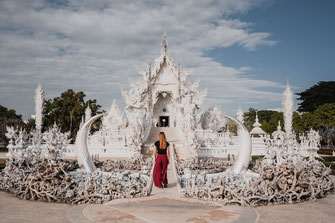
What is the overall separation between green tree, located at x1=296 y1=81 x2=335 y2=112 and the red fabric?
41795 mm

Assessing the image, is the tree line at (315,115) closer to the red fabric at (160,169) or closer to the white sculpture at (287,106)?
the white sculpture at (287,106)

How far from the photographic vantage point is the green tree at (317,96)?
41500mm

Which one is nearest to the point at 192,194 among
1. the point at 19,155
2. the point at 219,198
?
the point at 219,198

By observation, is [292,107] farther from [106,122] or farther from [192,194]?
[192,194]

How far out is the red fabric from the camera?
7.48m

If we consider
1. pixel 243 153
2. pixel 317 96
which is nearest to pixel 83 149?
pixel 243 153

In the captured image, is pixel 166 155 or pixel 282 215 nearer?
pixel 282 215

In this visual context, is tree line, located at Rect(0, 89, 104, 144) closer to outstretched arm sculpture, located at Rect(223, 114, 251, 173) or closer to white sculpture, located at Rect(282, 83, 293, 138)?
white sculpture, located at Rect(282, 83, 293, 138)

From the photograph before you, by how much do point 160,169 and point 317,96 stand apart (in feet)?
139

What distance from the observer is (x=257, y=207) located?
584 cm

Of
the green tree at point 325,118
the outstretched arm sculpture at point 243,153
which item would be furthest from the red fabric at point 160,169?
the green tree at point 325,118

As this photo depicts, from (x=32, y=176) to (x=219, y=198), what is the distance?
4.54 meters

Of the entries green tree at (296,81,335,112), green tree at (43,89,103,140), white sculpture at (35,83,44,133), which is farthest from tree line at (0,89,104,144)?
green tree at (296,81,335,112)

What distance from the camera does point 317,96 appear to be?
42438 millimetres
